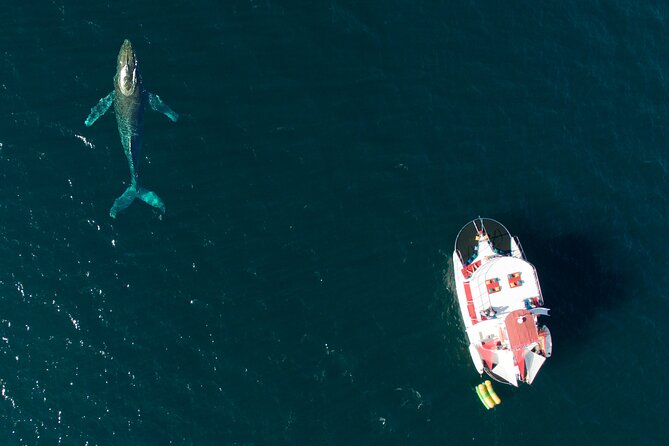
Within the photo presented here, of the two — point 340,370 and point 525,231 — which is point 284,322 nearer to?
point 340,370

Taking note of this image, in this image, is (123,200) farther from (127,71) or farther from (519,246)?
(519,246)

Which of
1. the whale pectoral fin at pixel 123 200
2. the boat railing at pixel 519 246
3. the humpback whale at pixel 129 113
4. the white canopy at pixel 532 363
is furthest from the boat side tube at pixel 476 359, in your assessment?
the whale pectoral fin at pixel 123 200

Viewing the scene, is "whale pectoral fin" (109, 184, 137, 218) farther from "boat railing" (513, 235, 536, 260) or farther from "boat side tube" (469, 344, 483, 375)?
"boat railing" (513, 235, 536, 260)

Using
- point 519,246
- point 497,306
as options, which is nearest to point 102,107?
point 497,306

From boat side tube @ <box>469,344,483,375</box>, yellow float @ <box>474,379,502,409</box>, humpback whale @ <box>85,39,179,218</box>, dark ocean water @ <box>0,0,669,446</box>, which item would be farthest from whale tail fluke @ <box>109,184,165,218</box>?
yellow float @ <box>474,379,502,409</box>

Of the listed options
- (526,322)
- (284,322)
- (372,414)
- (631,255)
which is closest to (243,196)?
(284,322)

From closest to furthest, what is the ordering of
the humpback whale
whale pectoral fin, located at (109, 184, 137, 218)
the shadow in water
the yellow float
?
the humpback whale → whale pectoral fin, located at (109, 184, 137, 218) → the yellow float → the shadow in water
